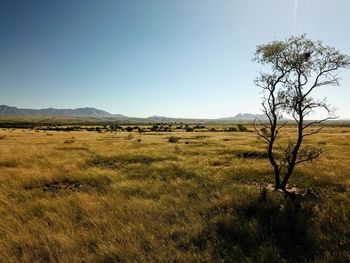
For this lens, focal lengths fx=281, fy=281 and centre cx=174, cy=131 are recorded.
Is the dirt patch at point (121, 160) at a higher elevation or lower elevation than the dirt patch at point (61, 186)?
lower

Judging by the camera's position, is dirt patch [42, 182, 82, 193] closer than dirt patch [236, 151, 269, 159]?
Yes

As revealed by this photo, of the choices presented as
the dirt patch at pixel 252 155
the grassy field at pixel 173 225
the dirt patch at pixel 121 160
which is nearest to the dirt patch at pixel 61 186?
the grassy field at pixel 173 225

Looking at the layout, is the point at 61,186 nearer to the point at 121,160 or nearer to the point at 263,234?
the point at 121,160

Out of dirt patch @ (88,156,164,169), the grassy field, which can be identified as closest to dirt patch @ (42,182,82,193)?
the grassy field

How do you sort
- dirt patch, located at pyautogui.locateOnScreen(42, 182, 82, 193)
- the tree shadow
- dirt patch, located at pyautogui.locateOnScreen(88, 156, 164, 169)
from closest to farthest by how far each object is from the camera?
the tree shadow
dirt patch, located at pyautogui.locateOnScreen(42, 182, 82, 193)
dirt patch, located at pyautogui.locateOnScreen(88, 156, 164, 169)

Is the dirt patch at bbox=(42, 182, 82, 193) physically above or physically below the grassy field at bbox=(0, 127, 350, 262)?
below

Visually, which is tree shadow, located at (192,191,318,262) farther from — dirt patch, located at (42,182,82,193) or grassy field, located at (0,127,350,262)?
dirt patch, located at (42,182,82,193)

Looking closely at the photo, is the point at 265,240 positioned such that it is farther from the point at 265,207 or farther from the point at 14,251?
the point at 14,251

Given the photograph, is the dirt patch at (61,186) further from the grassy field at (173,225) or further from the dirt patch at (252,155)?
the dirt patch at (252,155)

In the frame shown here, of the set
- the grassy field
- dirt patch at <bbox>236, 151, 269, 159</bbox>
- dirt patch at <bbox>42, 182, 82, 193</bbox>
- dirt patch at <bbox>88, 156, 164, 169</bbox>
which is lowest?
dirt patch at <bbox>88, 156, 164, 169</bbox>

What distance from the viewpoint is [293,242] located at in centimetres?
722

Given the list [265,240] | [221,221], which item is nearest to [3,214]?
[221,221]

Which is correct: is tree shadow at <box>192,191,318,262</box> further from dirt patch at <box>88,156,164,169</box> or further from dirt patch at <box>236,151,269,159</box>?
dirt patch at <box>236,151,269,159</box>

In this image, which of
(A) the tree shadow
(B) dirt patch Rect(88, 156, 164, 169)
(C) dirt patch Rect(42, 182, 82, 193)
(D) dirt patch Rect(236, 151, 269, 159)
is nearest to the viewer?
(A) the tree shadow
